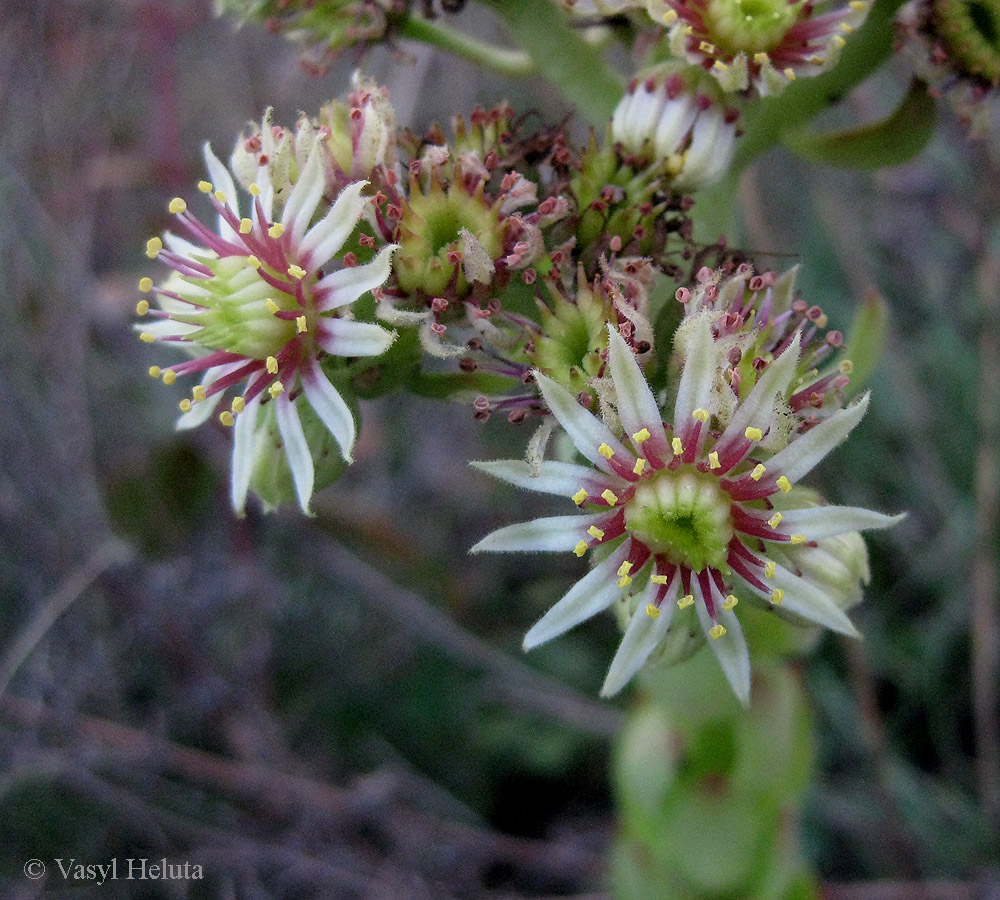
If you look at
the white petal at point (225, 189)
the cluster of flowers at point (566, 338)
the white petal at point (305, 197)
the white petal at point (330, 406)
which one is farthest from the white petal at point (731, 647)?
the white petal at point (225, 189)

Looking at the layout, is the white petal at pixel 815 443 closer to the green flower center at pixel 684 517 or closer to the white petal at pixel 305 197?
the green flower center at pixel 684 517

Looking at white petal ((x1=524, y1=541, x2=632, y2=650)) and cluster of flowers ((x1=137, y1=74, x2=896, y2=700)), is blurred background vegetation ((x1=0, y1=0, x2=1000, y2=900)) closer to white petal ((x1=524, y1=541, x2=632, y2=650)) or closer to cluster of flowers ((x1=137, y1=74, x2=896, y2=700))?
cluster of flowers ((x1=137, y1=74, x2=896, y2=700))

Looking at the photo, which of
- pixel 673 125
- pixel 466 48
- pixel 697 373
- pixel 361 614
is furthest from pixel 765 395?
pixel 361 614

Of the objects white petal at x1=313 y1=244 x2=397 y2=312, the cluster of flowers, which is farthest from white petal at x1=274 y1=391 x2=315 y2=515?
white petal at x1=313 y1=244 x2=397 y2=312

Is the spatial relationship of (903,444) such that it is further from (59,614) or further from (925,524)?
(59,614)

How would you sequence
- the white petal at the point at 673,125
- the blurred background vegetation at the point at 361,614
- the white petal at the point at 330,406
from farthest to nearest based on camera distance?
the blurred background vegetation at the point at 361,614
the white petal at the point at 673,125
the white petal at the point at 330,406

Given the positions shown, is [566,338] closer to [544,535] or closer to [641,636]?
[544,535]
